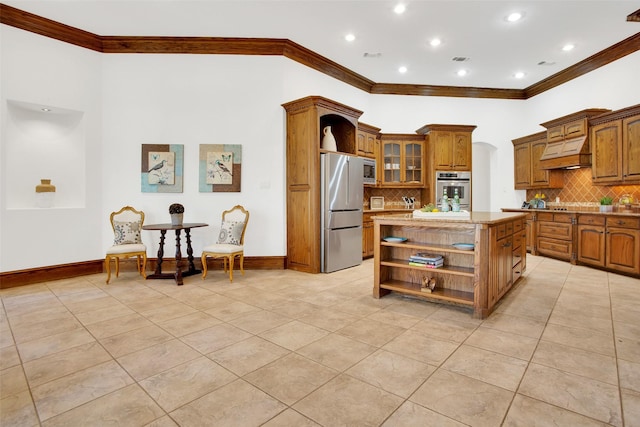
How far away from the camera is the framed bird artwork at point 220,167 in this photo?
4969mm

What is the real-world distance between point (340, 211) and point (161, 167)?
284cm

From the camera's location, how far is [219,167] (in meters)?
4.98

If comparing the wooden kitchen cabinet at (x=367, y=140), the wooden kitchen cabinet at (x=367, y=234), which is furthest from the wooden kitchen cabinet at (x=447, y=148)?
the wooden kitchen cabinet at (x=367, y=234)

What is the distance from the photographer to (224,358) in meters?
2.16

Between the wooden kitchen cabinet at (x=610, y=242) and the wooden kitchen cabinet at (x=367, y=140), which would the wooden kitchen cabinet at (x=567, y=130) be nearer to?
the wooden kitchen cabinet at (x=610, y=242)

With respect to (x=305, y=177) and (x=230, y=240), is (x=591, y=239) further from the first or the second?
(x=230, y=240)

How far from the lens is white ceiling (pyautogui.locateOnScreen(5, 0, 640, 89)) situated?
414 centimetres

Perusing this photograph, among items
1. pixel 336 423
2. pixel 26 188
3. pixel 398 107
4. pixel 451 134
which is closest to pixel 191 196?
pixel 26 188

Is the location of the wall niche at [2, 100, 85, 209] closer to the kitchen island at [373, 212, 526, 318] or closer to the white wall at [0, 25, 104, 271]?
the white wall at [0, 25, 104, 271]

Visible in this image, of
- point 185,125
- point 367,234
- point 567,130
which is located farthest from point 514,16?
point 185,125

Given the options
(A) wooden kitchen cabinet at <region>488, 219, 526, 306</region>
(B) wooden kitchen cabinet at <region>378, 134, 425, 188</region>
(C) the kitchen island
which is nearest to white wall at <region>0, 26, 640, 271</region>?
(C) the kitchen island

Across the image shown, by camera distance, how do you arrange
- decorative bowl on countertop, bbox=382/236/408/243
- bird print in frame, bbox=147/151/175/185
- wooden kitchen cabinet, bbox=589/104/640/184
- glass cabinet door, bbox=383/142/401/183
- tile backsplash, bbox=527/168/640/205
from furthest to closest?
glass cabinet door, bbox=383/142/401/183
tile backsplash, bbox=527/168/640/205
bird print in frame, bbox=147/151/175/185
wooden kitchen cabinet, bbox=589/104/640/184
decorative bowl on countertop, bbox=382/236/408/243

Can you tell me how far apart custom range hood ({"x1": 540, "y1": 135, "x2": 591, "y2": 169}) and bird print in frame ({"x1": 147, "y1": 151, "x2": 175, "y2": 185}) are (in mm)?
6633

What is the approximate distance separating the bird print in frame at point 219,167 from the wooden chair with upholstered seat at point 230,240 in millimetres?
515
